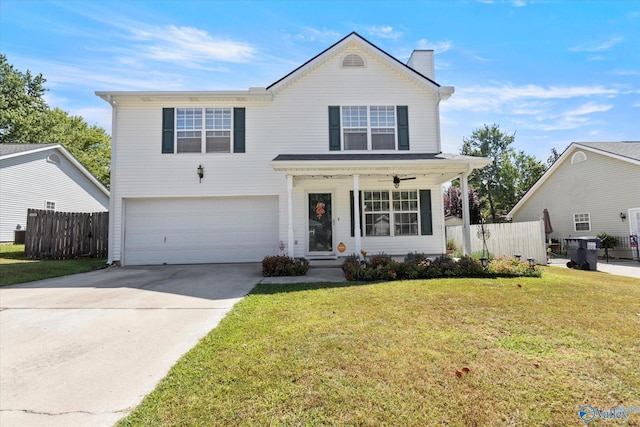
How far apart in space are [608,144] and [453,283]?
54.5ft

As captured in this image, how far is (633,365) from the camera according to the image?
287 centimetres

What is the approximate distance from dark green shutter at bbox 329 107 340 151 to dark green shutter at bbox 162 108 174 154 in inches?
221

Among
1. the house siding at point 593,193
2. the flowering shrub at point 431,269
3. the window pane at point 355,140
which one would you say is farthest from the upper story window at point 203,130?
the house siding at point 593,193

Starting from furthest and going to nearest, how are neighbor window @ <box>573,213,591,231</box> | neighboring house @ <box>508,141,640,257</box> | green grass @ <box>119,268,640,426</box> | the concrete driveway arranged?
neighbor window @ <box>573,213,591,231</box>, neighboring house @ <box>508,141,640,257</box>, the concrete driveway, green grass @ <box>119,268,640,426</box>

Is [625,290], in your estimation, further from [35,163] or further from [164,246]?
[35,163]

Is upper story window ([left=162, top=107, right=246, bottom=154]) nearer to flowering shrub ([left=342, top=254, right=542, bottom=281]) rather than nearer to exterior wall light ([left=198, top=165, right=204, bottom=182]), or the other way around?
exterior wall light ([left=198, top=165, right=204, bottom=182])

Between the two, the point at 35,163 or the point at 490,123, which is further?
the point at 490,123

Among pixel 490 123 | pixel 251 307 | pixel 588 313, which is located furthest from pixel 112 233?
pixel 490 123

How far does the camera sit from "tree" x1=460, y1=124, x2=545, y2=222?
98.6 feet

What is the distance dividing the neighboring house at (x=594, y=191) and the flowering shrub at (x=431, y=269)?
1088cm

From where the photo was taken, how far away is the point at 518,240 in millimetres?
11586

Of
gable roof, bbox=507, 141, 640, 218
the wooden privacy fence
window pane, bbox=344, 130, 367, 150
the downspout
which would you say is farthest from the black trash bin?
the wooden privacy fence

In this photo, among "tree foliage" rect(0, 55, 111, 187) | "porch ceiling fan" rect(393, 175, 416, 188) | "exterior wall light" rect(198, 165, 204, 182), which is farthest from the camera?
"tree foliage" rect(0, 55, 111, 187)

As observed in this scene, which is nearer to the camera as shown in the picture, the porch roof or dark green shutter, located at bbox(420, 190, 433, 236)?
the porch roof
